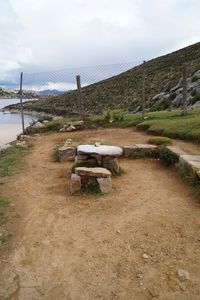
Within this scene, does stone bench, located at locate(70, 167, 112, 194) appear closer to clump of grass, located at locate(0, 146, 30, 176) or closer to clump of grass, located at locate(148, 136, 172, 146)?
clump of grass, located at locate(0, 146, 30, 176)

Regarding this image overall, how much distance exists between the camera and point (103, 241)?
5176mm

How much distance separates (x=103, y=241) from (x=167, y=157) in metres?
4.63

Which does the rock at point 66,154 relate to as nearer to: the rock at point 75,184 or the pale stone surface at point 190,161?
the rock at point 75,184

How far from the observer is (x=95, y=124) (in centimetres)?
1778

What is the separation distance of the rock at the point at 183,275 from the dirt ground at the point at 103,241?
0.04 meters

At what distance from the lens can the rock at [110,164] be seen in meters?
8.41

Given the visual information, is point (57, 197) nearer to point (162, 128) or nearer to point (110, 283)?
point (110, 283)

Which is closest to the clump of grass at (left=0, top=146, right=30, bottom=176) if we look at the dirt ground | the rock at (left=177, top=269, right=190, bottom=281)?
the dirt ground

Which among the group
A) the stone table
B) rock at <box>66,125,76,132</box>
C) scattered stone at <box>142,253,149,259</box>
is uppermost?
rock at <box>66,125,76,132</box>

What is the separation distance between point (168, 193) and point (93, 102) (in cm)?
3585

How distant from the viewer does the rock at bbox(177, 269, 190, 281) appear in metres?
4.19

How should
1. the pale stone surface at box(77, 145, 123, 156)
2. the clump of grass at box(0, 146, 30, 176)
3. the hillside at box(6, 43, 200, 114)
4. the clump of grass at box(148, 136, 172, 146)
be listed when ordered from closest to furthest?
the pale stone surface at box(77, 145, 123, 156), the clump of grass at box(0, 146, 30, 176), the clump of grass at box(148, 136, 172, 146), the hillside at box(6, 43, 200, 114)

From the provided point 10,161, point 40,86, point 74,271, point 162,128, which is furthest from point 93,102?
point 74,271

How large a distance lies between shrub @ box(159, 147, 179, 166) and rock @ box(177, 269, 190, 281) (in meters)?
4.96
